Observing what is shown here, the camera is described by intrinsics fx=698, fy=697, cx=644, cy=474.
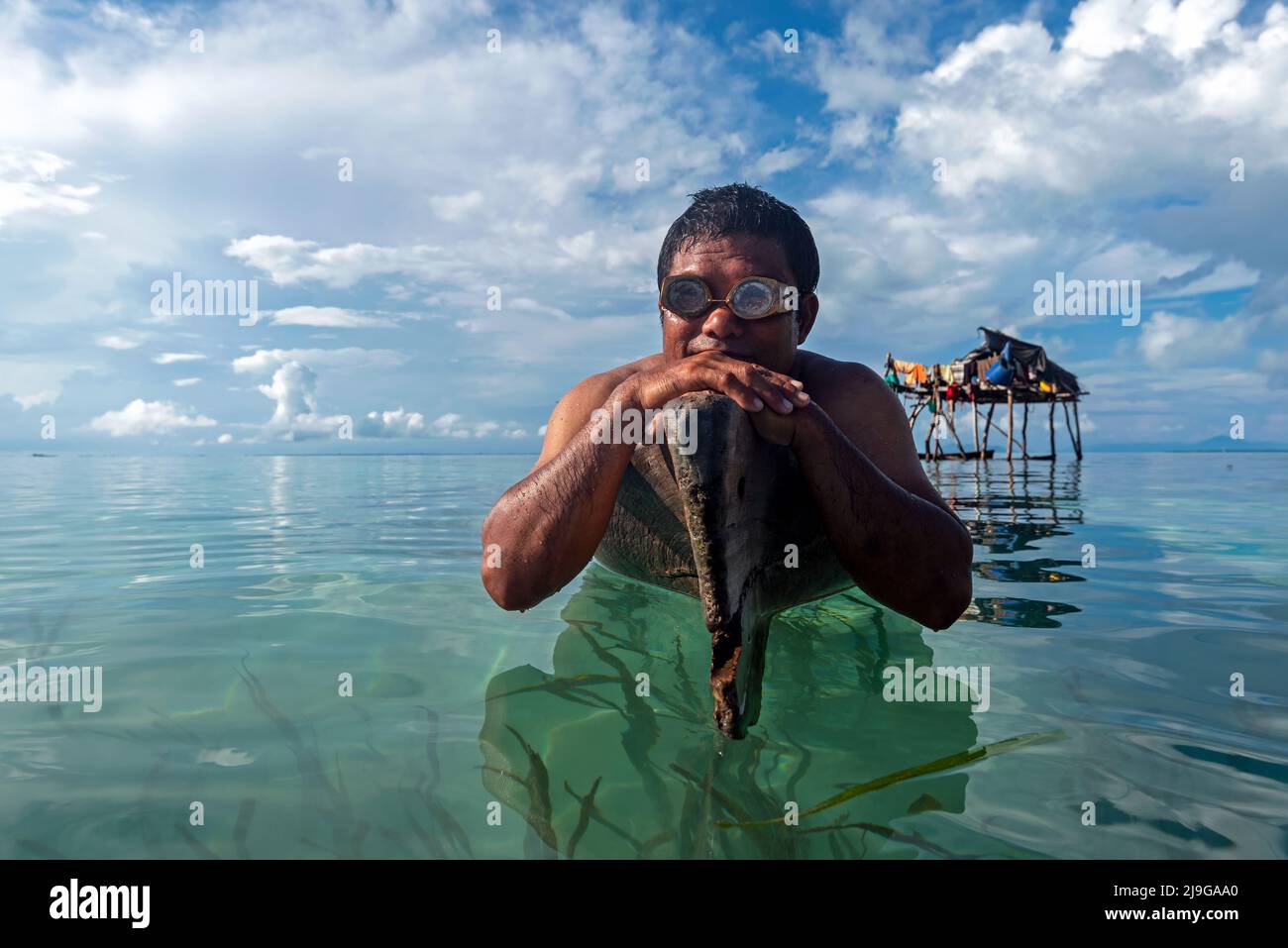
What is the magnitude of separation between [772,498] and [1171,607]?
352 centimetres

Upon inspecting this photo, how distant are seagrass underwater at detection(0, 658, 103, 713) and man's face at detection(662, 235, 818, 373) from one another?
2.77 meters

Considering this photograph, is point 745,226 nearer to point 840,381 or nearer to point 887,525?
point 840,381

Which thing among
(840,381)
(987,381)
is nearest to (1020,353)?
(987,381)

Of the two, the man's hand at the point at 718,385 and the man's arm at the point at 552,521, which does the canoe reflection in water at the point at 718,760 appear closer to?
the man's arm at the point at 552,521

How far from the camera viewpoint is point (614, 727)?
248 cm

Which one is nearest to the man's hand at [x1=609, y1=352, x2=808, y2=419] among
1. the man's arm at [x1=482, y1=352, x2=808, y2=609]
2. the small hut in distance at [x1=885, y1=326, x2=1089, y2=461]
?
the man's arm at [x1=482, y1=352, x2=808, y2=609]

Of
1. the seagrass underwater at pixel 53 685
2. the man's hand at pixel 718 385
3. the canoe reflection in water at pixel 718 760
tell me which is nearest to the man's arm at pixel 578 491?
the man's hand at pixel 718 385

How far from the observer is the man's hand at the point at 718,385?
6.93 feet

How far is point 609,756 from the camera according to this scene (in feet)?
7.34

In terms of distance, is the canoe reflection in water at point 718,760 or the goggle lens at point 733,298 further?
the goggle lens at point 733,298

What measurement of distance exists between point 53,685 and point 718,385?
3194 millimetres

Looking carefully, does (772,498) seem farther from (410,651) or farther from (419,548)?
(419,548)

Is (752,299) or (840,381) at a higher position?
(752,299)

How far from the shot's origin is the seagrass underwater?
288 centimetres
